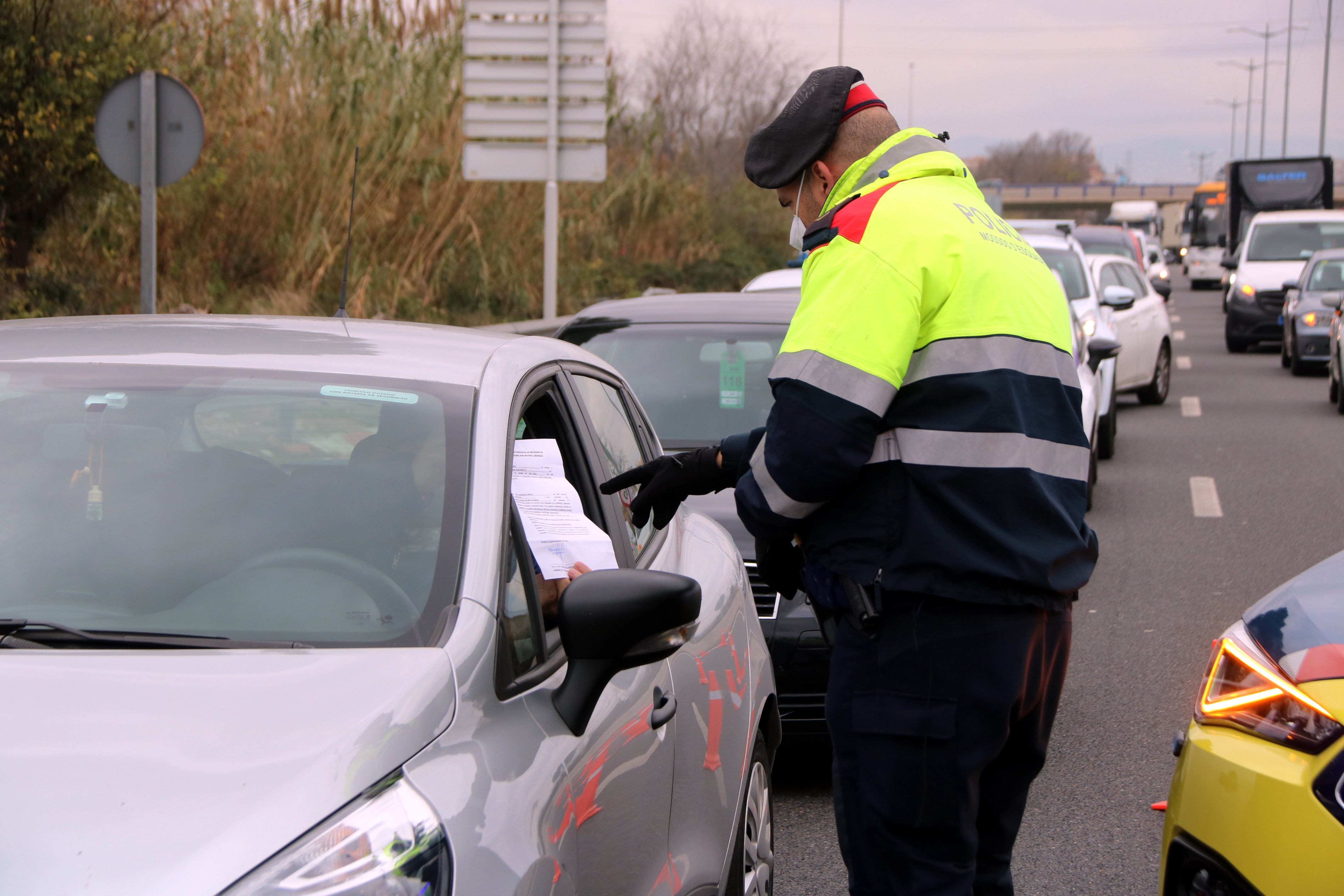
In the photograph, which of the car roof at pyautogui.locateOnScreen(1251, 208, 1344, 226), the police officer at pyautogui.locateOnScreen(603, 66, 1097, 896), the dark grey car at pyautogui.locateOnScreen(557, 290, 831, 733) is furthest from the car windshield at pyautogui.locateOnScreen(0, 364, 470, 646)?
the car roof at pyautogui.locateOnScreen(1251, 208, 1344, 226)

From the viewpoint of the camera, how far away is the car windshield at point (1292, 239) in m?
24.2

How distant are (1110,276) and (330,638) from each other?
48.0 ft

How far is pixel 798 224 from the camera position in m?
3.14

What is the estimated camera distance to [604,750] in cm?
242

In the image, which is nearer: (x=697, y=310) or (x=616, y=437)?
(x=616, y=437)

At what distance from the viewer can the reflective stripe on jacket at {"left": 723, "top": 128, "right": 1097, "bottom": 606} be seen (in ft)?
8.42

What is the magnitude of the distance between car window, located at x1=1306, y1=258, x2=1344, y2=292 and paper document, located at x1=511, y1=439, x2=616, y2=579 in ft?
60.9

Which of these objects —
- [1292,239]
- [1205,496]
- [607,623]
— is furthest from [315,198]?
[1292,239]

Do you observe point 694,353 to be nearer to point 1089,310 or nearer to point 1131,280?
point 1089,310

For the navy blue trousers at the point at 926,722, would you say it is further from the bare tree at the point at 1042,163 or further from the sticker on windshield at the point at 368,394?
the bare tree at the point at 1042,163

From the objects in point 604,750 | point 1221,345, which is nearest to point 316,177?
point 604,750

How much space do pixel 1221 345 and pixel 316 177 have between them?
695 inches

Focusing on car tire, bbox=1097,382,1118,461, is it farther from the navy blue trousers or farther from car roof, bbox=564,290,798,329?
the navy blue trousers

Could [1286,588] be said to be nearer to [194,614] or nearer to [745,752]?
[745,752]
